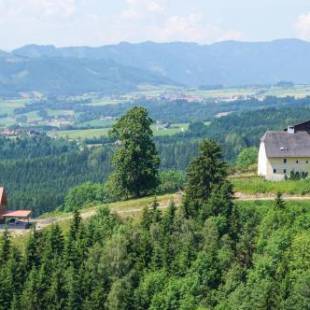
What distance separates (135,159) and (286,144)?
1696 cm

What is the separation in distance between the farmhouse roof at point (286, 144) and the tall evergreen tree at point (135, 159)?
13260 mm

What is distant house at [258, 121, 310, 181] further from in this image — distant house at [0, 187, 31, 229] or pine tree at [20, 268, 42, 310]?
pine tree at [20, 268, 42, 310]

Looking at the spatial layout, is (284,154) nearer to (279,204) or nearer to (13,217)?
(279,204)

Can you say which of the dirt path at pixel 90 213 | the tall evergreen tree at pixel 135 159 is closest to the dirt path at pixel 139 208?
the dirt path at pixel 90 213

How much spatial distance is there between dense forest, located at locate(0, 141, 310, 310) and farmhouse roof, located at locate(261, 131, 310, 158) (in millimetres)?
12787

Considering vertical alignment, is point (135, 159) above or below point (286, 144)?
below

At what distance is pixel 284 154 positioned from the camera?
3354 inches

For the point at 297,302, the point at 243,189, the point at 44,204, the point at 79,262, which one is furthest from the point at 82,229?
the point at 44,204

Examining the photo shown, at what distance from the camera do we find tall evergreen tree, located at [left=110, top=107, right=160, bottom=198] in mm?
89438

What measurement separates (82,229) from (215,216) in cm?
1265

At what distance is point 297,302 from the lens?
5581 cm

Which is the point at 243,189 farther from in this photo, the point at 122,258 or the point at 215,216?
the point at 122,258

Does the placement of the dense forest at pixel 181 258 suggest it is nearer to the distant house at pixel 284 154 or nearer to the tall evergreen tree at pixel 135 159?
the distant house at pixel 284 154

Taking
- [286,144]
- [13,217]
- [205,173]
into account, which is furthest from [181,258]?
[13,217]
